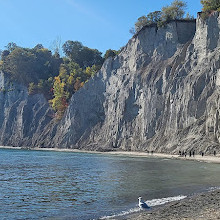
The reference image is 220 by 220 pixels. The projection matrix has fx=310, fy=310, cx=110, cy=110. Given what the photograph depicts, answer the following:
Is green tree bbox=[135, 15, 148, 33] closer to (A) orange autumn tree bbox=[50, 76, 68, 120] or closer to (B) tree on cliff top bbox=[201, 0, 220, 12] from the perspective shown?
(B) tree on cliff top bbox=[201, 0, 220, 12]

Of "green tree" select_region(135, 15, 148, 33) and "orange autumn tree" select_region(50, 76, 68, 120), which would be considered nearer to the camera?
"green tree" select_region(135, 15, 148, 33)

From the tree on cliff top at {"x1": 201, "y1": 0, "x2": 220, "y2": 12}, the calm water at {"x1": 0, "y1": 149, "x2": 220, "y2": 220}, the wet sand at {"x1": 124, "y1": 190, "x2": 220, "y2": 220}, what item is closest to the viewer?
the wet sand at {"x1": 124, "y1": 190, "x2": 220, "y2": 220}

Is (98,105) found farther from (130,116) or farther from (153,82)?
(153,82)

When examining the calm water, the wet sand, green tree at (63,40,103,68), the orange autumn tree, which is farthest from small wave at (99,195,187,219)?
green tree at (63,40,103,68)

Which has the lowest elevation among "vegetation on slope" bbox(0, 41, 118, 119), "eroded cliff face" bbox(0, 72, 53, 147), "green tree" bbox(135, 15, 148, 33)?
"eroded cliff face" bbox(0, 72, 53, 147)

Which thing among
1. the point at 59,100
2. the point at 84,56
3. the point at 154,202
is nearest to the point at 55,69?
the point at 84,56

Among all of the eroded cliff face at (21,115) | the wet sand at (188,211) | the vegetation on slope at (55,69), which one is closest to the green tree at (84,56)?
the vegetation on slope at (55,69)

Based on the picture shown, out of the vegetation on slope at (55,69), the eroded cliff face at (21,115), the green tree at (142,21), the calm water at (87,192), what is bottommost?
the calm water at (87,192)

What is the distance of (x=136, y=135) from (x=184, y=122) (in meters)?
12.0

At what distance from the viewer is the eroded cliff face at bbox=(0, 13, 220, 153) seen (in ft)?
152

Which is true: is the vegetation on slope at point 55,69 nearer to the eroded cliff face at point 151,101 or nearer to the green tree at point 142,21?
the eroded cliff face at point 151,101

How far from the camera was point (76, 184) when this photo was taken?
21844mm

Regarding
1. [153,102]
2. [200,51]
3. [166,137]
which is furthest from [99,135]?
[200,51]

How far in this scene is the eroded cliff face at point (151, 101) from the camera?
46406 mm
